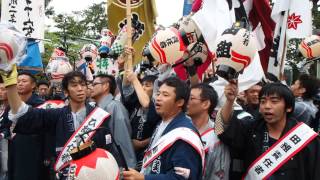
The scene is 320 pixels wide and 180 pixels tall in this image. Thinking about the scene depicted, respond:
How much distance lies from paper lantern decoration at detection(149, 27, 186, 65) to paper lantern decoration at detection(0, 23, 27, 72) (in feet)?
5.84

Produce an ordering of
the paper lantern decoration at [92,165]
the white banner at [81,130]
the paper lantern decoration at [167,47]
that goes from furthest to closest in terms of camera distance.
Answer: the paper lantern decoration at [167,47] → the white banner at [81,130] → the paper lantern decoration at [92,165]

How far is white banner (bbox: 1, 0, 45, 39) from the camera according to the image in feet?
27.3

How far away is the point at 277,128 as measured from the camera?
3.94 meters

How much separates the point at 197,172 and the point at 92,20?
33.3 metres

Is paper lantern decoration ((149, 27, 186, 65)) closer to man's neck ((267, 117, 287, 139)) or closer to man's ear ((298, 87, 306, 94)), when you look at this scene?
man's neck ((267, 117, 287, 139))

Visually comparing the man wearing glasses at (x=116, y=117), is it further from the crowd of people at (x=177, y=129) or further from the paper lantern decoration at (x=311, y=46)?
the paper lantern decoration at (x=311, y=46)

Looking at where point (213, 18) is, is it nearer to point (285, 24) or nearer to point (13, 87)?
point (285, 24)

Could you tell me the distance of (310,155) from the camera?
3742 millimetres

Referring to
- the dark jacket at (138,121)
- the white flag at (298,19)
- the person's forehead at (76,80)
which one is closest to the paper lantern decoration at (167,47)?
the dark jacket at (138,121)

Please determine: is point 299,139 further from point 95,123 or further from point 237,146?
point 95,123

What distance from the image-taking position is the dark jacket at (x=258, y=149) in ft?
12.2

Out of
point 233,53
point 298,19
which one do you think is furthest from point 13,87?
point 298,19

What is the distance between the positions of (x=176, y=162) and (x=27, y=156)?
3124 millimetres

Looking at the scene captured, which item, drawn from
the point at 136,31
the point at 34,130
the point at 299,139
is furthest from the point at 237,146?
the point at 136,31
